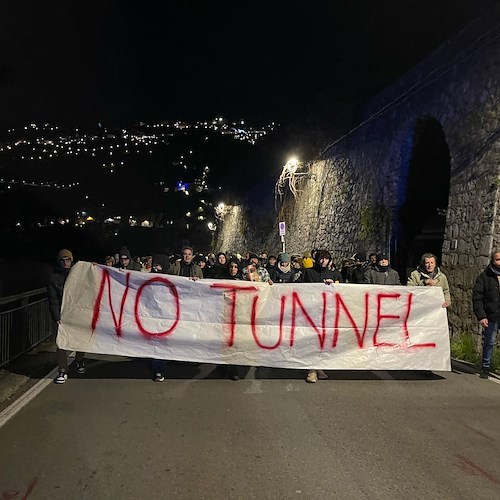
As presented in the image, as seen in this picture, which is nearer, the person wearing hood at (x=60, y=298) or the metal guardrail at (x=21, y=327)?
the person wearing hood at (x=60, y=298)

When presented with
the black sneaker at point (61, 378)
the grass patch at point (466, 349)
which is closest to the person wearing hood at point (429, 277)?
the grass patch at point (466, 349)

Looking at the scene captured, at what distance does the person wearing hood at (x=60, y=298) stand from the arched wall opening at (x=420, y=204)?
8666mm

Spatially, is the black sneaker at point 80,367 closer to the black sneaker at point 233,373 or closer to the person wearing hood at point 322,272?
the black sneaker at point 233,373

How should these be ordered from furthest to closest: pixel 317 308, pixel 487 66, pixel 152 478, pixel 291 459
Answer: pixel 487 66 < pixel 317 308 < pixel 291 459 < pixel 152 478

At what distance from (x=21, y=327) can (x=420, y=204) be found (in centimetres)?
986

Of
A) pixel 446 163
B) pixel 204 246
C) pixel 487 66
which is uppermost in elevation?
pixel 487 66

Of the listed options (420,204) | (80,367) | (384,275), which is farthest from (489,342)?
(420,204)

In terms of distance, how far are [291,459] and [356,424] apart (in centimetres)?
116

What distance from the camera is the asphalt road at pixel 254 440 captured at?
3.66 metres

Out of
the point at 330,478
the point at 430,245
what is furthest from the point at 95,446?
the point at 430,245

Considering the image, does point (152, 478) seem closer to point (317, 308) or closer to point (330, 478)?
A: point (330, 478)

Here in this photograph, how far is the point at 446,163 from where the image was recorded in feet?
43.0

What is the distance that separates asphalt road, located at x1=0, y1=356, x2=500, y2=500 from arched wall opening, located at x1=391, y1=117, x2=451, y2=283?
6.66m

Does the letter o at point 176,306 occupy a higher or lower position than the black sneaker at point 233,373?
higher
